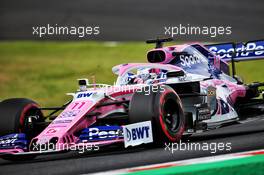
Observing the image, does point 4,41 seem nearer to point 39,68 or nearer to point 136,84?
point 39,68

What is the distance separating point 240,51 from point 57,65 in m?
4.12

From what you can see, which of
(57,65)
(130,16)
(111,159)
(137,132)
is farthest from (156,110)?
(130,16)

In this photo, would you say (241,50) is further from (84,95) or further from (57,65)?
(57,65)

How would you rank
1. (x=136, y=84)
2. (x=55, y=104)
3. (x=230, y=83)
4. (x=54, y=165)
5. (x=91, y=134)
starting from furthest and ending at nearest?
(x=55, y=104), (x=230, y=83), (x=136, y=84), (x=91, y=134), (x=54, y=165)

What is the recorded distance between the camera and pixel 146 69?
8.61m

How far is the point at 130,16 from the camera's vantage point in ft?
43.3

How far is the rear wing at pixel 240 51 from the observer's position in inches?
391

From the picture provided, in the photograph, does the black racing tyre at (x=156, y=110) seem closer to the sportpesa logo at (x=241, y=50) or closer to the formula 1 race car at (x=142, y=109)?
the formula 1 race car at (x=142, y=109)

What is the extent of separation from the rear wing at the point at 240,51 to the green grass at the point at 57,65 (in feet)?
8.41

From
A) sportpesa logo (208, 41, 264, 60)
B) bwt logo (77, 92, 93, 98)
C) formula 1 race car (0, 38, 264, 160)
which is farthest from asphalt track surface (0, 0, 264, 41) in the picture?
bwt logo (77, 92, 93, 98)

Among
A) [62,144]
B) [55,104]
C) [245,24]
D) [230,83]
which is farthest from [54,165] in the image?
[245,24]

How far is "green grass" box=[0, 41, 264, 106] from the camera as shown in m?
11.5

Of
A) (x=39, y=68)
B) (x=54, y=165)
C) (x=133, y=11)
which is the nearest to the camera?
(x=54, y=165)

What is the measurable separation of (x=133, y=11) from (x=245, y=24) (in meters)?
2.26
